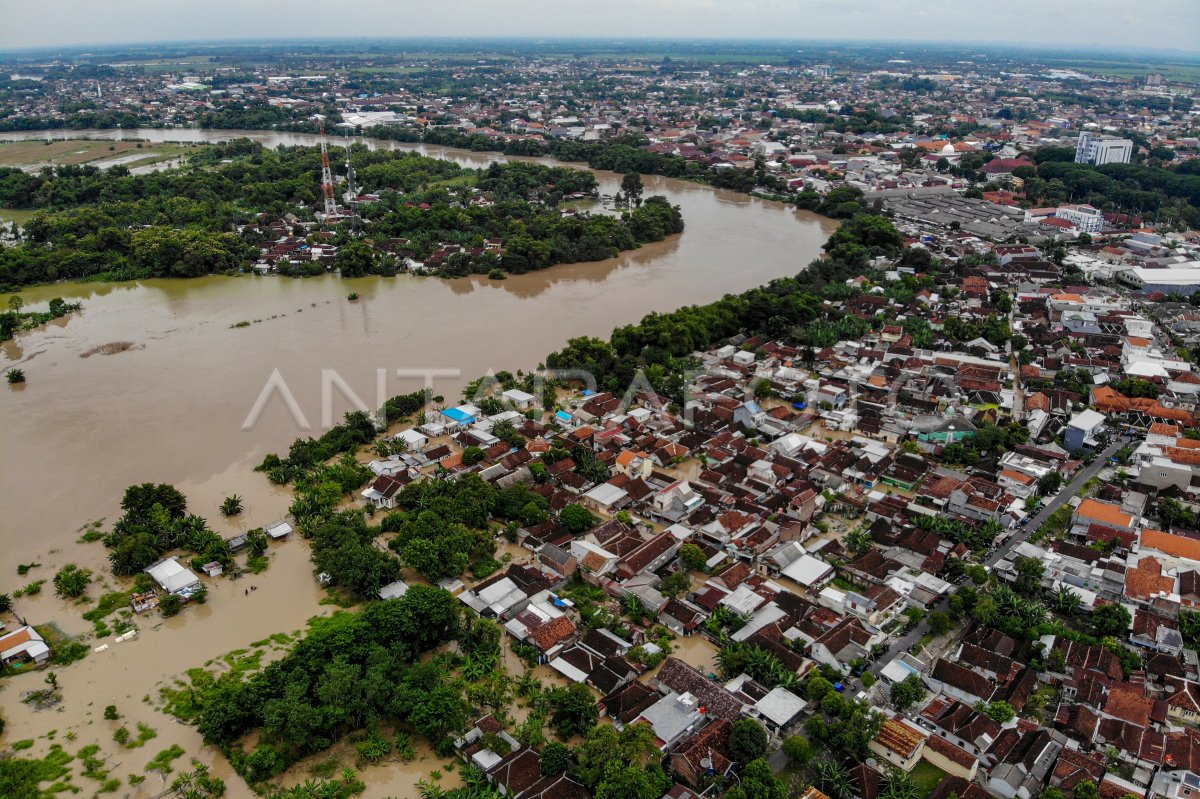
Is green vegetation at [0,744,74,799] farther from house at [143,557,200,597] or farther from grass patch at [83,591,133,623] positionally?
house at [143,557,200,597]

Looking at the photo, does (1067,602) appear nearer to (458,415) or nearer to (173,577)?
(458,415)

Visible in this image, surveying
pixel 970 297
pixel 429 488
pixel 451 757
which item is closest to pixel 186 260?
pixel 429 488

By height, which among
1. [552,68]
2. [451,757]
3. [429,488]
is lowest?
[451,757]

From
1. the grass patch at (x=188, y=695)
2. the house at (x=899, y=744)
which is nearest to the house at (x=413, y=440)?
the grass patch at (x=188, y=695)

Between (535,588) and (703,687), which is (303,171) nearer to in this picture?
(535,588)

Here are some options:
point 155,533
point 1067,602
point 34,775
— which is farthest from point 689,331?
point 34,775

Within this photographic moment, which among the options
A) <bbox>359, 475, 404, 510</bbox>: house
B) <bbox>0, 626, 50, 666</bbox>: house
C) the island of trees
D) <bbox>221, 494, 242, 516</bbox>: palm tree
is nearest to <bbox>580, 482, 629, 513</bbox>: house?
<bbox>359, 475, 404, 510</bbox>: house
